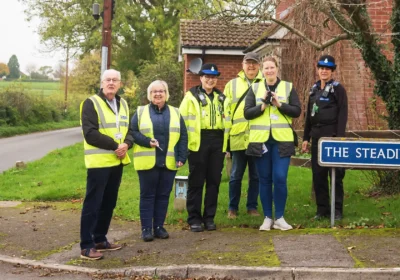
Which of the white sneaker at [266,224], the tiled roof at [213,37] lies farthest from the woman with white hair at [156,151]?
the tiled roof at [213,37]

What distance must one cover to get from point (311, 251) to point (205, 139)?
6.73 ft

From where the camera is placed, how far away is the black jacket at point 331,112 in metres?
7.25

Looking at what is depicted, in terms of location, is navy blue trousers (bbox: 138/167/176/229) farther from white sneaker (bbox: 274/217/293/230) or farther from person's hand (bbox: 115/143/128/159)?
white sneaker (bbox: 274/217/293/230)

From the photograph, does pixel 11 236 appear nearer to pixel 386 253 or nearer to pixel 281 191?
pixel 281 191

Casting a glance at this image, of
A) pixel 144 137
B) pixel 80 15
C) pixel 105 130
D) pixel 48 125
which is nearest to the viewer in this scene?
pixel 105 130

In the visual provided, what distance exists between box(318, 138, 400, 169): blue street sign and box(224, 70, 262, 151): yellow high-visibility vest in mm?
1078

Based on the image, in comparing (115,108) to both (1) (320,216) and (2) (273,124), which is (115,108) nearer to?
(2) (273,124)

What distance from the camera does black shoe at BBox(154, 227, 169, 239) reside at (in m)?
6.98

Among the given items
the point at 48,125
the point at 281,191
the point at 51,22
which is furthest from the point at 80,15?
the point at 281,191

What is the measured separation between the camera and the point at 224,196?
9.58 m

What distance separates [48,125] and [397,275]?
40096mm

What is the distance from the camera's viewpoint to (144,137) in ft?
22.1

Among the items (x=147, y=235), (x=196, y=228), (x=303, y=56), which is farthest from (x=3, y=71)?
(x=147, y=235)

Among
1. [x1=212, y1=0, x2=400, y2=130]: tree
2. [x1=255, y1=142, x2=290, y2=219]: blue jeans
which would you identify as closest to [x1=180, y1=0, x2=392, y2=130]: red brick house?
[x1=212, y1=0, x2=400, y2=130]: tree
